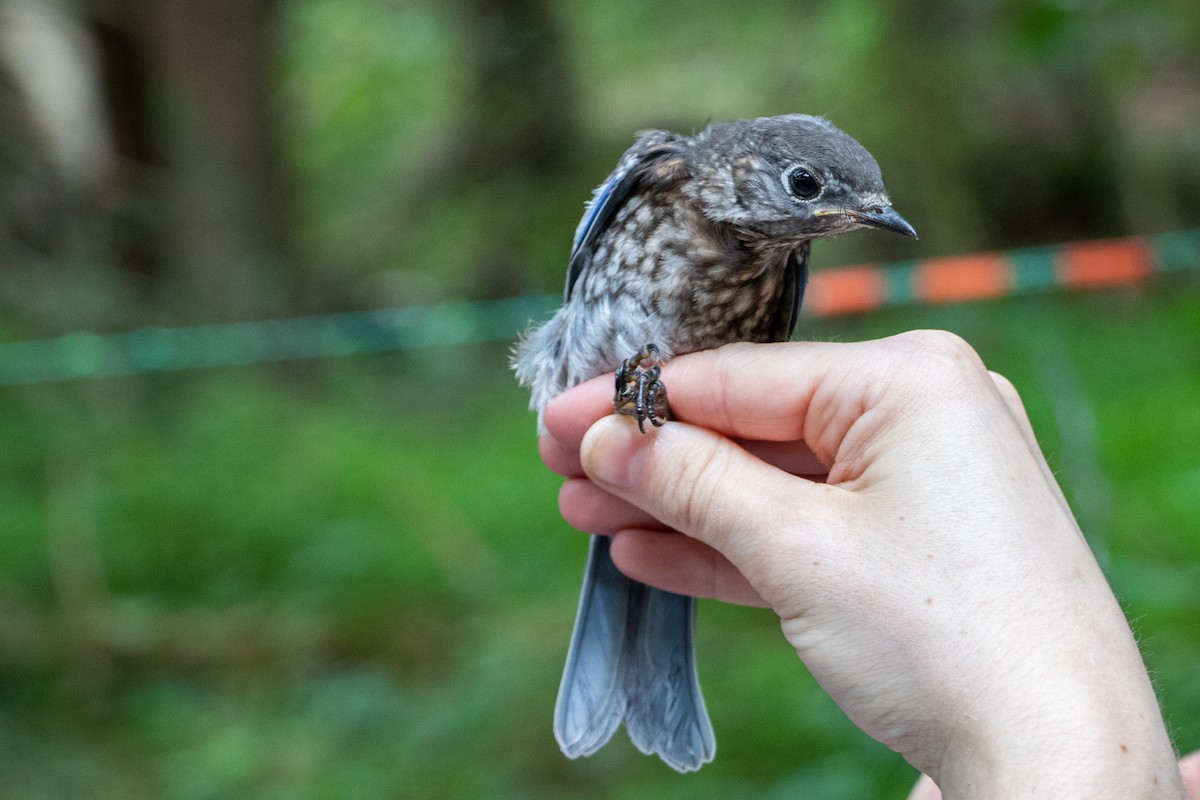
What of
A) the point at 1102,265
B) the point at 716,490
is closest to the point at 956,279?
the point at 1102,265

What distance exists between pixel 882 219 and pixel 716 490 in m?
0.54

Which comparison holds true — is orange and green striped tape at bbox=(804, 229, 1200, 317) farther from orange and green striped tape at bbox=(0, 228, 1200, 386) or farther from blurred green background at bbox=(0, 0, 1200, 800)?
blurred green background at bbox=(0, 0, 1200, 800)

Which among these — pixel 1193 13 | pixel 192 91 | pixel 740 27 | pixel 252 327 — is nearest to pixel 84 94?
pixel 192 91

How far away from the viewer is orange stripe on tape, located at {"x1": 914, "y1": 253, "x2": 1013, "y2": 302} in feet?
11.2

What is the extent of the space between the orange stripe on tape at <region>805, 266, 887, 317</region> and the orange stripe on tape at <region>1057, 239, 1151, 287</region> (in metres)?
0.70

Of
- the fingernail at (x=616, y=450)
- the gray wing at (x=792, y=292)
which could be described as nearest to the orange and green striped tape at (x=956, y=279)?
the gray wing at (x=792, y=292)

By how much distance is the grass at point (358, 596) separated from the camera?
3.32 metres

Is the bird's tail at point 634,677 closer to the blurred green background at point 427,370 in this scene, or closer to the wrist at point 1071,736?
the wrist at point 1071,736

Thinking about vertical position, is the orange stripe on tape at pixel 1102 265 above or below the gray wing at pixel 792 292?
below

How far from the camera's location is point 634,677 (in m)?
1.97

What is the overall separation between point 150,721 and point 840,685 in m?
3.26

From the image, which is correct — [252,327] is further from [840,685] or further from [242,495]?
[840,685]

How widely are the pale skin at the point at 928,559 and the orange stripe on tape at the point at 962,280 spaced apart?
6.12ft

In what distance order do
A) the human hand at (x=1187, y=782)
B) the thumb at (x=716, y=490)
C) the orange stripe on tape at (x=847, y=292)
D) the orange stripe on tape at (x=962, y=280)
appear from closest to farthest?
the thumb at (x=716, y=490) → the human hand at (x=1187, y=782) → the orange stripe on tape at (x=847, y=292) → the orange stripe on tape at (x=962, y=280)
